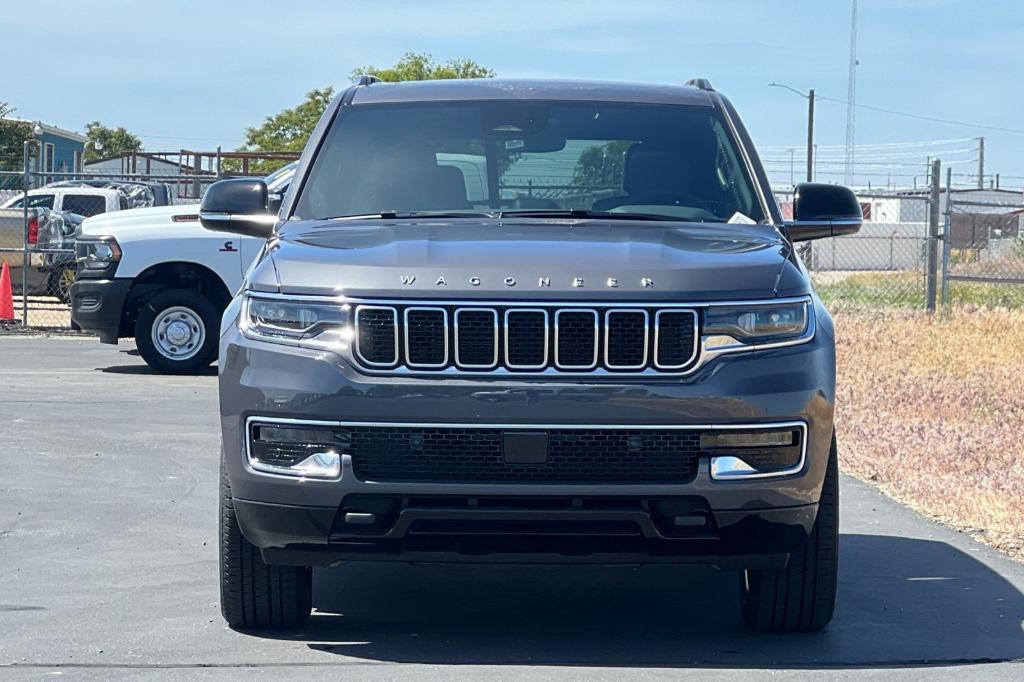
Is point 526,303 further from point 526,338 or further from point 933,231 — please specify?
point 933,231

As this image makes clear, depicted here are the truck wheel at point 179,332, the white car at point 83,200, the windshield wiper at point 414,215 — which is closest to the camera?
the windshield wiper at point 414,215

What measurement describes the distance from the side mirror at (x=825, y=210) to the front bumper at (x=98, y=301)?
30.4 feet

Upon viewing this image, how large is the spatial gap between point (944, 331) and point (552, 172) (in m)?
13.2

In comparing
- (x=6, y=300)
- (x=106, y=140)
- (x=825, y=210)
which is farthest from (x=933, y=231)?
(x=106, y=140)

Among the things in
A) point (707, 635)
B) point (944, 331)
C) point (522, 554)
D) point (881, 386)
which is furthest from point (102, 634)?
point (944, 331)

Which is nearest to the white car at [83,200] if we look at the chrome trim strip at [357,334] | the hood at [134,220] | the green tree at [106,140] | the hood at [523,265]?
the hood at [134,220]

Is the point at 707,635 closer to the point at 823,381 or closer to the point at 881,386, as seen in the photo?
the point at 823,381

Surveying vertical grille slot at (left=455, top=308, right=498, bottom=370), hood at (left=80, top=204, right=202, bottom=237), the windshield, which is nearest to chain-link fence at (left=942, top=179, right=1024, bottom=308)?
hood at (left=80, top=204, right=202, bottom=237)

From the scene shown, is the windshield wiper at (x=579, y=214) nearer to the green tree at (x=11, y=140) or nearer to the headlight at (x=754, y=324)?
the headlight at (x=754, y=324)

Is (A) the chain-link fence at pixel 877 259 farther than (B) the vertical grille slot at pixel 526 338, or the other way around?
(A) the chain-link fence at pixel 877 259

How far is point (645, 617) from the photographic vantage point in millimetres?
5855

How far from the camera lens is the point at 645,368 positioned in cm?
488

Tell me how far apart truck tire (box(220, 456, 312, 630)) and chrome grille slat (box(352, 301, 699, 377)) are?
821 millimetres

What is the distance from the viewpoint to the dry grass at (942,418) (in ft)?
27.1
